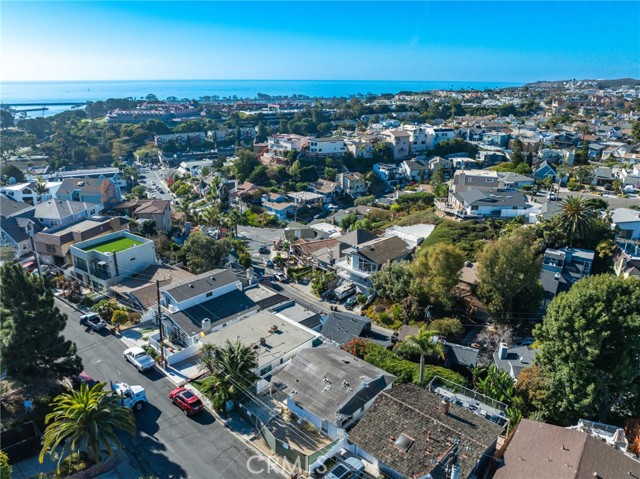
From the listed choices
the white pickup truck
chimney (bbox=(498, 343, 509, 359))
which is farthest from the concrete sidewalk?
chimney (bbox=(498, 343, 509, 359))

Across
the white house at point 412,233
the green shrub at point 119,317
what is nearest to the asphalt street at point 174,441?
the green shrub at point 119,317

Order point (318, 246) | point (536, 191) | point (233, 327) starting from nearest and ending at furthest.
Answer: point (233, 327), point (318, 246), point (536, 191)

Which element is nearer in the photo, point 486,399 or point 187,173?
point 486,399

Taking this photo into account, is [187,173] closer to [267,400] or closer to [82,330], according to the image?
[82,330]

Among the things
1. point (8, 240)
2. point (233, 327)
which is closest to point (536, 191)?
point (233, 327)

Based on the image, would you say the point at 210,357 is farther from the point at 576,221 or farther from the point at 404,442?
the point at 576,221

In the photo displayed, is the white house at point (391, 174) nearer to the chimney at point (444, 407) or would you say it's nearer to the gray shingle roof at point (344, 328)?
the gray shingle roof at point (344, 328)

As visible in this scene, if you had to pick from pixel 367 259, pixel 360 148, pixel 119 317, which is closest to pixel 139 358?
pixel 119 317

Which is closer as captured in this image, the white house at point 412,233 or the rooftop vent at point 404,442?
the rooftop vent at point 404,442
